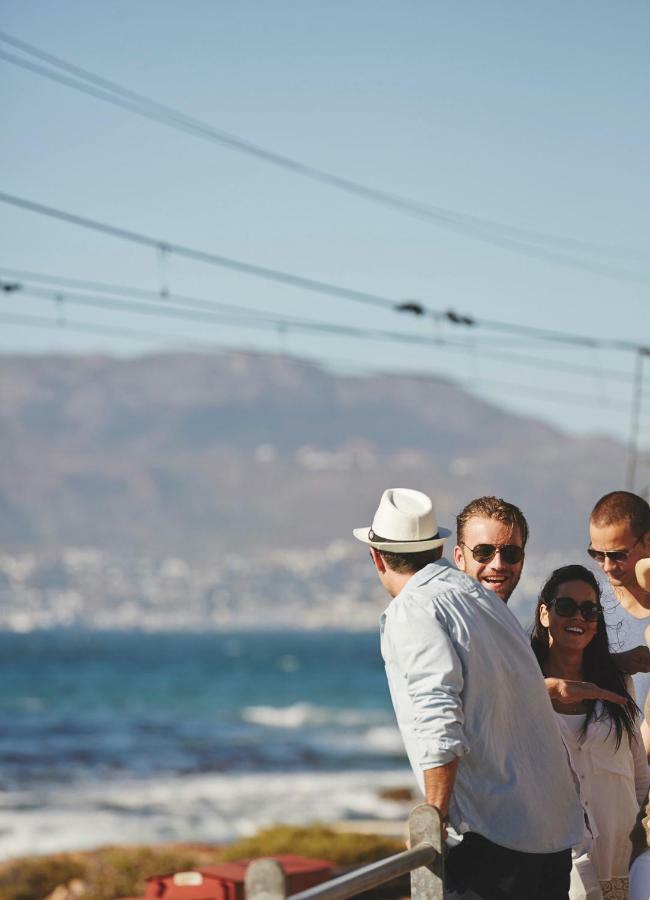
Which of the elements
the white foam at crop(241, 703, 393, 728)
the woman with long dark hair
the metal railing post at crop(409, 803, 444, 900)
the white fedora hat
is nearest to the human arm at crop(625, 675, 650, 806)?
the woman with long dark hair

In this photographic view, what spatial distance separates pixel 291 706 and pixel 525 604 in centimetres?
6949

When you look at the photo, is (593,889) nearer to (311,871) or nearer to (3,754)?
(311,871)

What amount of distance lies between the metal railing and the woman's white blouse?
0.74 m

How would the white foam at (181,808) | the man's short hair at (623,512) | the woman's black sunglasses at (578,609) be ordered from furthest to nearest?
the white foam at (181,808), the man's short hair at (623,512), the woman's black sunglasses at (578,609)

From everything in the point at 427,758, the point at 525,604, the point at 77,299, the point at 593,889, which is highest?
the point at 77,299

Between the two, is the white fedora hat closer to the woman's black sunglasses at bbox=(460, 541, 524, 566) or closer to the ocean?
the woman's black sunglasses at bbox=(460, 541, 524, 566)

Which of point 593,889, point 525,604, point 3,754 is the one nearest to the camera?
point 593,889

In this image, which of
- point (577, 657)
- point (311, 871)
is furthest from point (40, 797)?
point (577, 657)

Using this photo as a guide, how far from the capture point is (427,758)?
3545 mm

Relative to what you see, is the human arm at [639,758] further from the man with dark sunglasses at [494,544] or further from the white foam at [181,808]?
the white foam at [181,808]

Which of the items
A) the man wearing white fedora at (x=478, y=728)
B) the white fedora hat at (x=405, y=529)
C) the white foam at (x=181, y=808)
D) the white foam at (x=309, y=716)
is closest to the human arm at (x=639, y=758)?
the man wearing white fedora at (x=478, y=728)

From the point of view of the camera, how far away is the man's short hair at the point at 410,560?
3865 millimetres

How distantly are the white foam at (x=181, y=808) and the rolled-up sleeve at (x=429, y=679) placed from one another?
69.9 ft

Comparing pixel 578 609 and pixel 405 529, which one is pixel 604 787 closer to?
pixel 578 609
